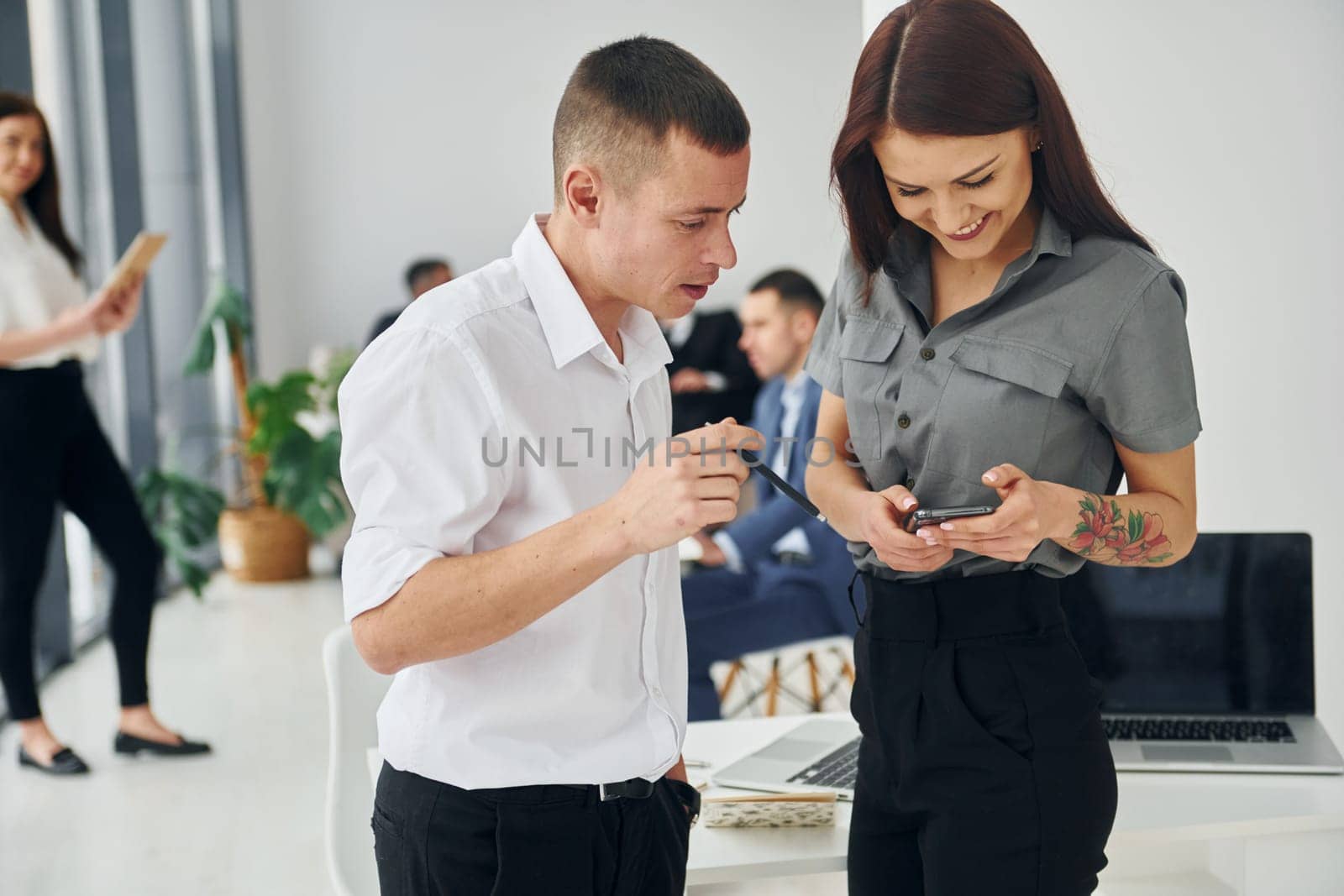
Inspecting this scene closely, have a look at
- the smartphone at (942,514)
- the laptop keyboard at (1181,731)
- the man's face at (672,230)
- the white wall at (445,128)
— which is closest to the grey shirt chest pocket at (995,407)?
the smartphone at (942,514)

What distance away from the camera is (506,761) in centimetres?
134

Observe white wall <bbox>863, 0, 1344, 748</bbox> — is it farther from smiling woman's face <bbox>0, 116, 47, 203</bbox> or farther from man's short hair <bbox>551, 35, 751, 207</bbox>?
smiling woman's face <bbox>0, 116, 47, 203</bbox>

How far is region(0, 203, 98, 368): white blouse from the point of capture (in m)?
3.87

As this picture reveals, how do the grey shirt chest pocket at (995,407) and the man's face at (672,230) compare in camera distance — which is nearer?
the man's face at (672,230)

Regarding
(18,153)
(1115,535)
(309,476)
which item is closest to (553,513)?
(1115,535)

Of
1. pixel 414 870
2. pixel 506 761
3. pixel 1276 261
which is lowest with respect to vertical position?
pixel 414 870

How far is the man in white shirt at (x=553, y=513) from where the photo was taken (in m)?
1.24

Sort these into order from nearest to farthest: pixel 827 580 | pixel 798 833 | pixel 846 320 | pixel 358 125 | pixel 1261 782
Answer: pixel 846 320 → pixel 798 833 → pixel 1261 782 → pixel 827 580 → pixel 358 125

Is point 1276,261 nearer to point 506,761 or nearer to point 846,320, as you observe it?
point 846,320

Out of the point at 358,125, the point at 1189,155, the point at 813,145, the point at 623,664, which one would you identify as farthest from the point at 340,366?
the point at 623,664

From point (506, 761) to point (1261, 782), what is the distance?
139 centimetres

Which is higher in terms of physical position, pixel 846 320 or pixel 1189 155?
pixel 1189 155

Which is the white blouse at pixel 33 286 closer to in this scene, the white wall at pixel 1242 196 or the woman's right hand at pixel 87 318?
the woman's right hand at pixel 87 318

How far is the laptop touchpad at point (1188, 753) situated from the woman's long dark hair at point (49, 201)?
11.6ft
